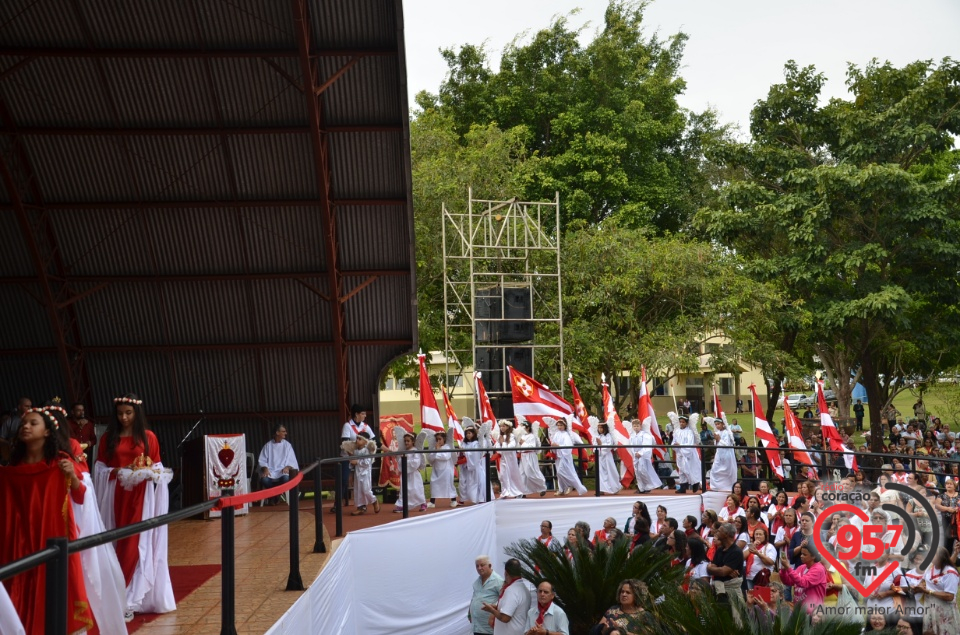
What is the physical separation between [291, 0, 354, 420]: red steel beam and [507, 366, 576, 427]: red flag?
3.64 metres

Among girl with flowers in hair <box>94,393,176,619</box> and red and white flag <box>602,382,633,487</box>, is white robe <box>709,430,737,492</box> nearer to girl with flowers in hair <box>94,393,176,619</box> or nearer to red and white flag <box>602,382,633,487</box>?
red and white flag <box>602,382,633,487</box>

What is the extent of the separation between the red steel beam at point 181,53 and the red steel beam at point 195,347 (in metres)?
6.05

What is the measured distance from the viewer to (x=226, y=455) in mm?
15234

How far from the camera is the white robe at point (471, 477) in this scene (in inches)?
682

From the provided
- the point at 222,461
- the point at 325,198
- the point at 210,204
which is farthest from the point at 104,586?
the point at 210,204

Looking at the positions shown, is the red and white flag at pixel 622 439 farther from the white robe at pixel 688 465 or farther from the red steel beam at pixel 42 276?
the red steel beam at pixel 42 276

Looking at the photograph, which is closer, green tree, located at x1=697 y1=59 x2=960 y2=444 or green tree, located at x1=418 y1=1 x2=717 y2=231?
green tree, located at x1=697 y1=59 x2=960 y2=444

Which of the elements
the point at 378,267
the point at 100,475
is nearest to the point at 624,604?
the point at 100,475

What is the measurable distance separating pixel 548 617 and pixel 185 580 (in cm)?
469

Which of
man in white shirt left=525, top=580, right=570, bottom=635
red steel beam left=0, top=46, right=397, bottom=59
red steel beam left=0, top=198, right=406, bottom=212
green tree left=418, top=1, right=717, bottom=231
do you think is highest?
green tree left=418, top=1, right=717, bottom=231

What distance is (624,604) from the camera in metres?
10.7

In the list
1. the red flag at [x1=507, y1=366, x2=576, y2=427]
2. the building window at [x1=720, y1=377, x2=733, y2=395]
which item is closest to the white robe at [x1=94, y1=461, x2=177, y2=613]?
the red flag at [x1=507, y1=366, x2=576, y2=427]

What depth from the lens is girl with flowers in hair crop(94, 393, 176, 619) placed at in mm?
7680

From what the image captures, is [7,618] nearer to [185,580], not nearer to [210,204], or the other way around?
[185,580]
